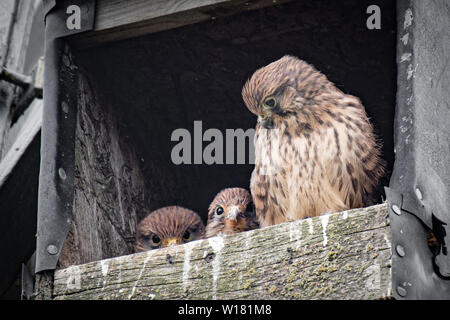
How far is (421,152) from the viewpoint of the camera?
2777 mm

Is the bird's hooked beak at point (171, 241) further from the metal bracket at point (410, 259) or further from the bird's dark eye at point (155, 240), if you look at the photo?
the metal bracket at point (410, 259)

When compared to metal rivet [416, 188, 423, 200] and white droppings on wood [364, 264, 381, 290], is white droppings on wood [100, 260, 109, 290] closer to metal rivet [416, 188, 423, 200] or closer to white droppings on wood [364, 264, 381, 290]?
white droppings on wood [364, 264, 381, 290]

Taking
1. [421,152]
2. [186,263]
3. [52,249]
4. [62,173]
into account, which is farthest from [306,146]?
[52,249]

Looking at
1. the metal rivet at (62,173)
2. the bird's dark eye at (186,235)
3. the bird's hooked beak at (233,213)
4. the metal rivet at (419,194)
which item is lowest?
the metal rivet at (419,194)

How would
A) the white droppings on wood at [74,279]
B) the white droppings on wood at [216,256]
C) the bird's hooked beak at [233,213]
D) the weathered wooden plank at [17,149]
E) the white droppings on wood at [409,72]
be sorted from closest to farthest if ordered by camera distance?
the white droppings on wood at [216,256], the white droppings on wood at [409,72], the white droppings on wood at [74,279], the weathered wooden plank at [17,149], the bird's hooked beak at [233,213]

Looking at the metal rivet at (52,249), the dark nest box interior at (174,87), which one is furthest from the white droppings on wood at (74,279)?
the dark nest box interior at (174,87)

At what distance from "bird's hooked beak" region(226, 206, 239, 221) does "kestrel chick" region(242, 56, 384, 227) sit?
1.19ft

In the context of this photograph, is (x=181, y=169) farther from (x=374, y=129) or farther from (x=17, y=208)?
(x=374, y=129)

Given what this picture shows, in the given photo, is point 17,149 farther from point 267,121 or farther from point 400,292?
point 400,292

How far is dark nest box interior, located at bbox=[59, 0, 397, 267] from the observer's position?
3787 millimetres

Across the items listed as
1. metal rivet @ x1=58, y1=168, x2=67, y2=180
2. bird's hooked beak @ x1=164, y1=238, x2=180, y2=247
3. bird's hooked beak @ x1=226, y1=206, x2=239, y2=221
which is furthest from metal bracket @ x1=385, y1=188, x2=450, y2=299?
bird's hooked beak @ x1=164, y1=238, x2=180, y2=247

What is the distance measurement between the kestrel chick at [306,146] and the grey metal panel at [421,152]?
1.78ft

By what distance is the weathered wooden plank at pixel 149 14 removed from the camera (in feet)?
11.0
